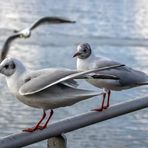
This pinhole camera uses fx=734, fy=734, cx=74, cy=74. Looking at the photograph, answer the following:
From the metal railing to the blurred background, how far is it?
13.7 feet

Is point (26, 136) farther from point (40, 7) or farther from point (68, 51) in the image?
point (40, 7)

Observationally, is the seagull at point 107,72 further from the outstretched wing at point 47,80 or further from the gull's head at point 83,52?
the outstretched wing at point 47,80

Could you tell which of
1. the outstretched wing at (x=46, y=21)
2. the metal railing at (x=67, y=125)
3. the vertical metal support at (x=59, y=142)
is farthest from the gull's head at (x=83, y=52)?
the outstretched wing at (x=46, y=21)

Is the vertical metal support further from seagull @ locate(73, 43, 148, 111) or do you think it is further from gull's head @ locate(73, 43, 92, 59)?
gull's head @ locate(73, 43, 92, 59)

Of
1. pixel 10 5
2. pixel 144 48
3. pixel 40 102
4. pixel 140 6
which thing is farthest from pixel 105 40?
pixel 40 102

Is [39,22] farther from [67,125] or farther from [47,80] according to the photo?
[67,125]

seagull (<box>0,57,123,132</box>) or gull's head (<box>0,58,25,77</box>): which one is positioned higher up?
gull's head (<box>0,58,25,77</box>)

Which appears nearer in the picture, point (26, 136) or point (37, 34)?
point (26, 136)

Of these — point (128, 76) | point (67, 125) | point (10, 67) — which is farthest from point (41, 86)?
point (128, 76)

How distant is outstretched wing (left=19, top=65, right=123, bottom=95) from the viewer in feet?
9.57

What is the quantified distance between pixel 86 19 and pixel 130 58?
662 centimetres

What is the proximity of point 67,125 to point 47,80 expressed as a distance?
34 cm

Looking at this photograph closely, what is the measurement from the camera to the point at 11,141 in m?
2.64

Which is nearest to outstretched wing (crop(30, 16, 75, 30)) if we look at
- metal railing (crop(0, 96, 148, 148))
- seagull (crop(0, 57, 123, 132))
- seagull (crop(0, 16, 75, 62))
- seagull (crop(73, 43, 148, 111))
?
seagull (crop(0, 16, 75, 62))
